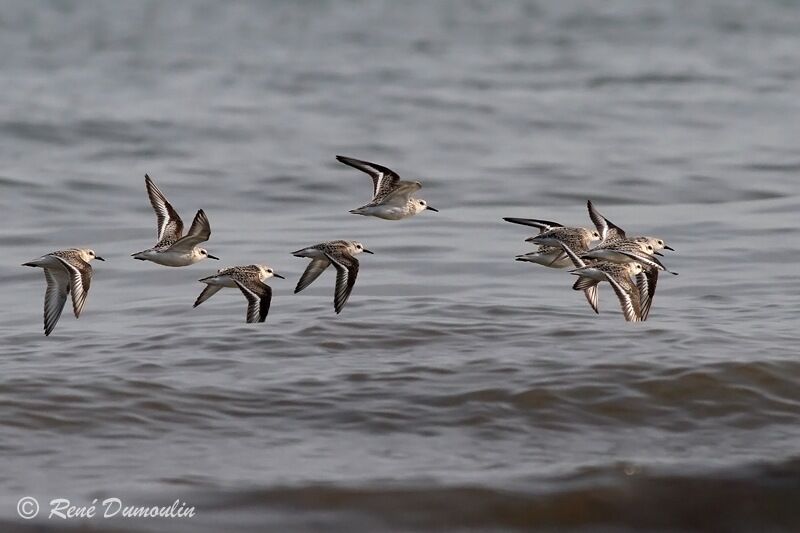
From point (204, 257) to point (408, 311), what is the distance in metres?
1.95

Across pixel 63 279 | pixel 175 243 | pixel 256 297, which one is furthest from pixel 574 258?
pixel 63 279

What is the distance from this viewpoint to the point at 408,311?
1104cm

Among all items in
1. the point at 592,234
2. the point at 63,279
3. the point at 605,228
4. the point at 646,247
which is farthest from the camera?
the point at 605,228

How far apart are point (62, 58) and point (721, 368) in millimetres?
19908

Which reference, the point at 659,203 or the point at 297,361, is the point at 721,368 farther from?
the point at 659,203

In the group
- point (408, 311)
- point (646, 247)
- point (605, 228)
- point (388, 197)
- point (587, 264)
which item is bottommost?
point (408, 311)

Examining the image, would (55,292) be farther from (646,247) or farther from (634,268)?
(646,247)

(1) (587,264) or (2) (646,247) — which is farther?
(2) (646,247)

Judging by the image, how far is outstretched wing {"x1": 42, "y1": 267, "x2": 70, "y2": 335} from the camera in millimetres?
9539

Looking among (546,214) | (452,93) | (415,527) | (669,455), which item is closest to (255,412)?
(415,527)

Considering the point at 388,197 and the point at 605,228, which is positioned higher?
the point at 388,197

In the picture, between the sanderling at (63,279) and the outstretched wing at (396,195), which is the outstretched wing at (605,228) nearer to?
the outstretched wing at (396,195)

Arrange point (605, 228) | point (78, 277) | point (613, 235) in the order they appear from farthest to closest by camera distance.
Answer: point (605, 228), point (613, 235), point (78, 277)

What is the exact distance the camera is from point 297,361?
9.82 metres
